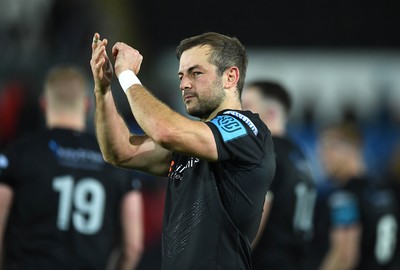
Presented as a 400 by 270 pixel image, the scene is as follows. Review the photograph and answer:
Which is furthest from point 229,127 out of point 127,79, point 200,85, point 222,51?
point 127,79

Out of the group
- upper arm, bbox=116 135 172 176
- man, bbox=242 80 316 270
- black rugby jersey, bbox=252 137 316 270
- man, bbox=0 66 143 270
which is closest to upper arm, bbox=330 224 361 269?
man, bbox=242 80 316 270

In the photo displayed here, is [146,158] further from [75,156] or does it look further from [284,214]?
[284,214]

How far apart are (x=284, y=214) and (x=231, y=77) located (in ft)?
8.77

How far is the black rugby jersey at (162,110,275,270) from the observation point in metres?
4.17

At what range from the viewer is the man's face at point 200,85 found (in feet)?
14.2

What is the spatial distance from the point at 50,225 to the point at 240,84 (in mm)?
2111

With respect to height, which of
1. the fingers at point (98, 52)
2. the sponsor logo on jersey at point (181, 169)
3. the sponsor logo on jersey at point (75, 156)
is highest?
the fingers at point (98, 52)

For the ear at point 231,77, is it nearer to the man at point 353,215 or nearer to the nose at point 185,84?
the nose at point 185,84

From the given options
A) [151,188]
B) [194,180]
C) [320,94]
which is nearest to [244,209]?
[194,180]

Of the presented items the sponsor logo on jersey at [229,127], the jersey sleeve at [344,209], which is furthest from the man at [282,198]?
the sponsor logo on jersey at [229,127]

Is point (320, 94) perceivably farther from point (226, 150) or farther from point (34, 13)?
point (226, 150)

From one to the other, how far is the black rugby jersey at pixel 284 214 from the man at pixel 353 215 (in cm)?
126

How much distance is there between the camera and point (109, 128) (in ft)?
15.0

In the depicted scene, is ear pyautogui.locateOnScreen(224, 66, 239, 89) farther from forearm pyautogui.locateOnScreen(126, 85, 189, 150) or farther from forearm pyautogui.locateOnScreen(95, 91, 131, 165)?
forearm pyautogui.locateOnScreen(95, 91, 131, 165)
